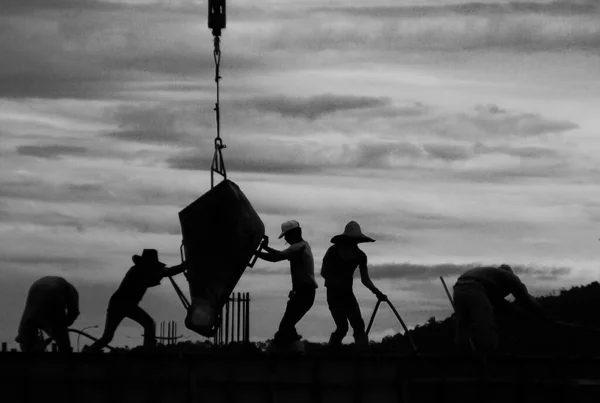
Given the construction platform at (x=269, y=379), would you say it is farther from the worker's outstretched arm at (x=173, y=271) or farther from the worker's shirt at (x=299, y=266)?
the worker's outstretched arm at (x=173, y=271)

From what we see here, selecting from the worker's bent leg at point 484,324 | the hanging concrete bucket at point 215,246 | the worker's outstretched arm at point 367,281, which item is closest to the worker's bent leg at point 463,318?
the worker's bent leg at point 484,324

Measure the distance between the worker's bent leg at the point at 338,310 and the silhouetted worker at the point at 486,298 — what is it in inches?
78.0

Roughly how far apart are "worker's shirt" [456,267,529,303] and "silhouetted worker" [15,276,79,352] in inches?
254

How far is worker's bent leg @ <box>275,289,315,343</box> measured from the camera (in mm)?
19281

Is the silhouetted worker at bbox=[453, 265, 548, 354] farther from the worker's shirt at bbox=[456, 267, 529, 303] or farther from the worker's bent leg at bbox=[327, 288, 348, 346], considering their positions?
the worker's bent leg at bbox=[327, 288, 348, 346]

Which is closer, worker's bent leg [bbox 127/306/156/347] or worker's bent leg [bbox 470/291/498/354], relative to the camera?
worker's bent leg [bbox 470/291/498/354]

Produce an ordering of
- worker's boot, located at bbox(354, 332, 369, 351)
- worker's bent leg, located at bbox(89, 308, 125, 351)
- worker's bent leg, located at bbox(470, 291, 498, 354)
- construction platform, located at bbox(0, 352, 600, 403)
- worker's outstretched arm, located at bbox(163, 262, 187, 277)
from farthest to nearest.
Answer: worker's boot, located at bbox(354, 332, 369, 351) → worker's outstretched arm, located at bbox(163, 262, 187, 277) → worker's bent leg, located at bbox(89, 308, 125, 351) → worker's bent leg, located at bbox(470, 291, 498, 354) → construction platform, located at bbox(0, 352, 600, 403)

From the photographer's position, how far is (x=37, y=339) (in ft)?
63.9

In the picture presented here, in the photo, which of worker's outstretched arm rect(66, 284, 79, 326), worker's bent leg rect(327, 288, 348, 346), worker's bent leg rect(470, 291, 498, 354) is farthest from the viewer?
worker's bent leg rect(327, 288, 348, 346)

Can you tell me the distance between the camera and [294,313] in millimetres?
19391

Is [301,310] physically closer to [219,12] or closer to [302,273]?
[302,273]

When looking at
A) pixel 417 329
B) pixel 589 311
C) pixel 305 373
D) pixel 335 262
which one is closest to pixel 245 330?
pixel 335 262

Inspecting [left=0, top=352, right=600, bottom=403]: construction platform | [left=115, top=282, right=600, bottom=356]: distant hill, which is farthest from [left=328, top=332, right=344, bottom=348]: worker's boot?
[left=115, top=282, right=600, bottom=356]: distant hill

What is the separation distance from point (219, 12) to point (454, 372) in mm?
7695
